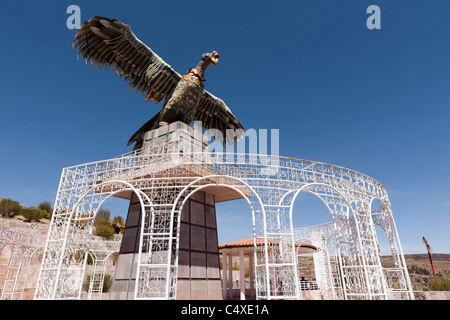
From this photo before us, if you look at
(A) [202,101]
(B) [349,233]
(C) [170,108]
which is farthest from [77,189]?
(B) [349,233]

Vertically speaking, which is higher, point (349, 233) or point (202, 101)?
point (202, 101)

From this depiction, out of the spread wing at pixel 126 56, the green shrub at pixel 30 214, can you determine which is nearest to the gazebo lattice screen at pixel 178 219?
the spread wing at pixel 126 56

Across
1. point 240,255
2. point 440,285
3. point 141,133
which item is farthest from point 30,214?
point 440,285

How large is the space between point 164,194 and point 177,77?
7073 mm

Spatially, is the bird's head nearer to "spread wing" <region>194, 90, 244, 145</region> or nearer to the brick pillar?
"spread wing" <region>194, 90, 244, 145</region>

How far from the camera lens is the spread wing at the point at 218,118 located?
16.4 metres

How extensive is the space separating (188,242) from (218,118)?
28.6ft

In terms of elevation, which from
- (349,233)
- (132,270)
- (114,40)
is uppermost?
(114,40)

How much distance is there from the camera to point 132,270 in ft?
36.0

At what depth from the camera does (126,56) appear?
1394 cm

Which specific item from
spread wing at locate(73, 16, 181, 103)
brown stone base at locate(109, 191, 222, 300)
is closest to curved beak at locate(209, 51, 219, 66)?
spread wing at locate(73, 16, 181, 103)

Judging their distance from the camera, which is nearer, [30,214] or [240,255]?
[240,255]

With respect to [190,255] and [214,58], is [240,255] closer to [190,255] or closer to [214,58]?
[190,255]
